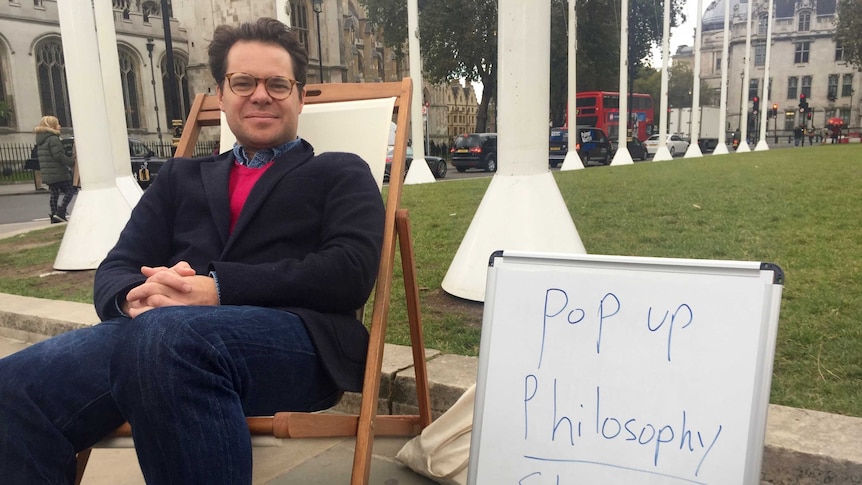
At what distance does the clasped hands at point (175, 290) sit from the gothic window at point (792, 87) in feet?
178

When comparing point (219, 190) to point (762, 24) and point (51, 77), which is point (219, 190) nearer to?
point (762, 24)

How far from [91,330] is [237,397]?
1.97 ft

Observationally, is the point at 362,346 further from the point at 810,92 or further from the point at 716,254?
the point at 810,92

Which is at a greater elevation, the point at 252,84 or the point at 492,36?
the point at 492,36

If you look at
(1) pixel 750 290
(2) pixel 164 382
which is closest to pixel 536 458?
(1) pixel 750 290

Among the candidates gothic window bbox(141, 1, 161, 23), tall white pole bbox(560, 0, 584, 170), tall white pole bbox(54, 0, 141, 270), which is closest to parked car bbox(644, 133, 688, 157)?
tall white pole bbox(560, 0, 584, 170)

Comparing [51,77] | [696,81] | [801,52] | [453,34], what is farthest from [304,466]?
[801,52]

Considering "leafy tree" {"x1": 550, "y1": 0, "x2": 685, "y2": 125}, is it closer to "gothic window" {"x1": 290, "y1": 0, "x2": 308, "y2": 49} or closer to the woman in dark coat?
the woman in dark coat

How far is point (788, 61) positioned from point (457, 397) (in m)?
49.1

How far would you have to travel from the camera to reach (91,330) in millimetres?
1752

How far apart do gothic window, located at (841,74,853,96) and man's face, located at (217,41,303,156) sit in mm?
49416

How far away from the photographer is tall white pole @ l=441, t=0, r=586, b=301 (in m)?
3.21

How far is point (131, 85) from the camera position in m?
35.1

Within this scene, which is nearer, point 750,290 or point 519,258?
point 750,290
